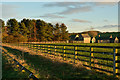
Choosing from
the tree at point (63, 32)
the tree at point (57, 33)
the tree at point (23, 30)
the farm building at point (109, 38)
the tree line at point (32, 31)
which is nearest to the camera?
the tree line at point (32, 31)

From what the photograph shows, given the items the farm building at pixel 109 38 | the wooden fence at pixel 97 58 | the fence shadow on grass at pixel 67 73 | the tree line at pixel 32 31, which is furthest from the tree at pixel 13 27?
the fence shadow on grass at pixel 67 73

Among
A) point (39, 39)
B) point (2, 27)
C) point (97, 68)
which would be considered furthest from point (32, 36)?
point (97, 68)

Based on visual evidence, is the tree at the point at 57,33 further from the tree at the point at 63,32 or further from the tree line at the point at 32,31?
the tree at the point at 63,32

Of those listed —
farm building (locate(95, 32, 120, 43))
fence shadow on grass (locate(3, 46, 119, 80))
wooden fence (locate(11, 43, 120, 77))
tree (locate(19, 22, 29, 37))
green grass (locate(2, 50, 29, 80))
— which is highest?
tree (locate(19, 22, 29, 37))

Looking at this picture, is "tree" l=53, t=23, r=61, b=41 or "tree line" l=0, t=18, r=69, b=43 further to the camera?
"tree" l=53, t=23, r=61, b=41

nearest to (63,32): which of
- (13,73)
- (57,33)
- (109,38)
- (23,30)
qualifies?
(57,33)

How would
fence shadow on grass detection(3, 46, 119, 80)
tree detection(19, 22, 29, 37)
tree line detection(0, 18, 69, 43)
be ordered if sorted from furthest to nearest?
1. tree detection(19, 22, 29, 37)
2. tree line detection(0, 18, 69, 43)
3. fence shadow on grass detection(3, 46, 119, 80)

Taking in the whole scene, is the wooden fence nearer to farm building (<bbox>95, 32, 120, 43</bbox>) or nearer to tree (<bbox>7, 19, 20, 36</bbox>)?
tree (<bbox>7, 19, 20, 36</bbox>)

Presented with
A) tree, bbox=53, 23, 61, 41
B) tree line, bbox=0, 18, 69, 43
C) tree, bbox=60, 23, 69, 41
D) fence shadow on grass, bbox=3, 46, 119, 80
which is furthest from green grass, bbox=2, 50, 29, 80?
tree, bbox=60, 23, 69, 41

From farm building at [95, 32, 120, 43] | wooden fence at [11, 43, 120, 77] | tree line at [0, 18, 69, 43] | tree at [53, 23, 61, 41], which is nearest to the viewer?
wooden fence at [11, 43, 120, 77]

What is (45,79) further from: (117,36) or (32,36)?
(117,36)

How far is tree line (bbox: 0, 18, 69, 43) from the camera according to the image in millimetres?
73150

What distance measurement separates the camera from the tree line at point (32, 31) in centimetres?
7315

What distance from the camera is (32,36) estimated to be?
279 feet
